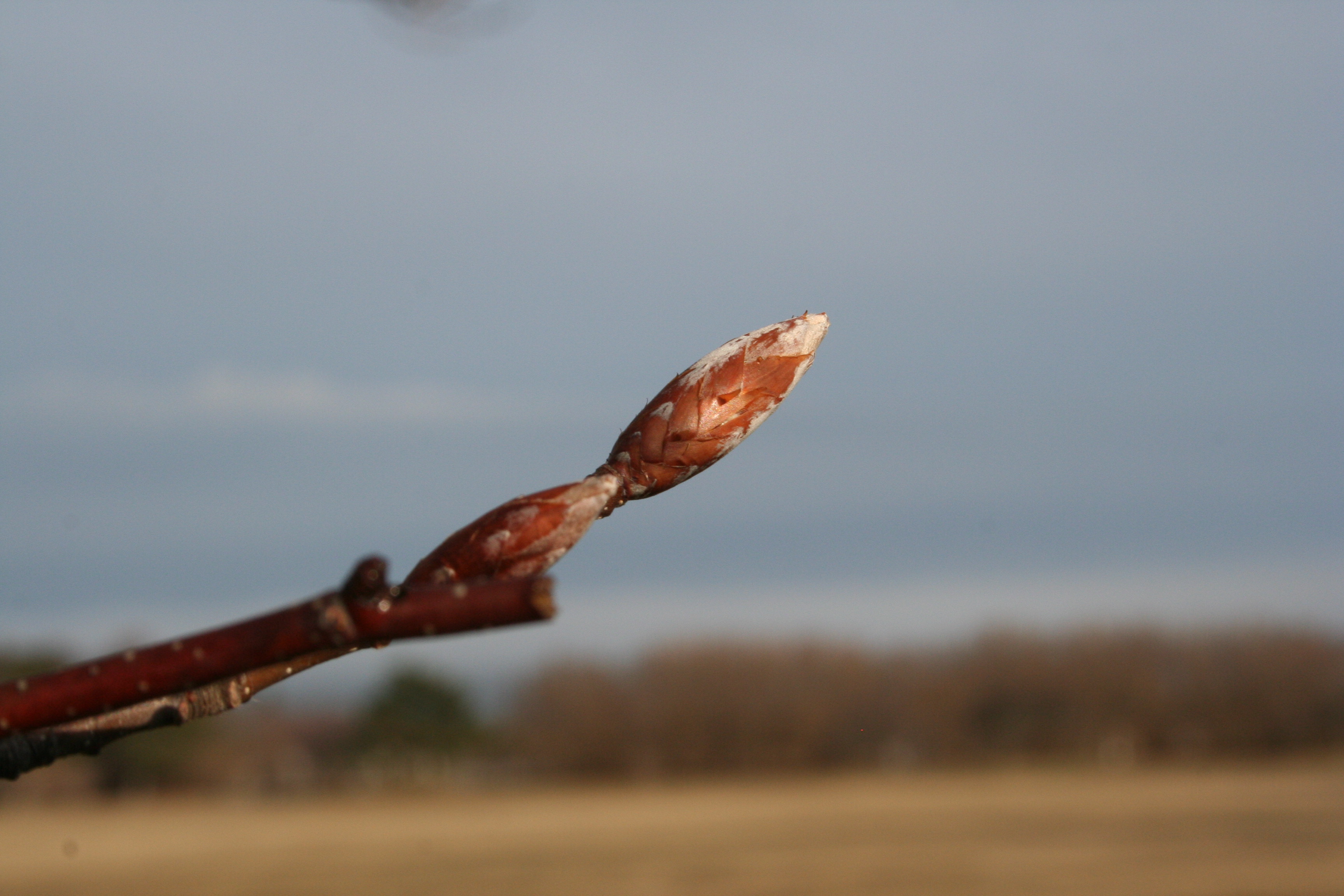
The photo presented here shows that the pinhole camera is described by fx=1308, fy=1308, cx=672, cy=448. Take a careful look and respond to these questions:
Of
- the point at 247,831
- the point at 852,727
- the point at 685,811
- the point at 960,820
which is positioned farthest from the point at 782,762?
the point at 247,831

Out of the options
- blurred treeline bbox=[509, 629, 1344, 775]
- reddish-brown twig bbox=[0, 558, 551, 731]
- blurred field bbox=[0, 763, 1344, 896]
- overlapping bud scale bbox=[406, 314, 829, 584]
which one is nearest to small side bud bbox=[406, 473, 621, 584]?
overlapping bud scale bbox=[406, 314, 829, 584]

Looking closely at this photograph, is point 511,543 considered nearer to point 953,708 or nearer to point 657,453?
point 657,453

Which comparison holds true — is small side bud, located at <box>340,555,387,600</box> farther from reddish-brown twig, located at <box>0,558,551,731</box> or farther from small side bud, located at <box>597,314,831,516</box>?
small side bud, located at <box>597,314,831,516</box>

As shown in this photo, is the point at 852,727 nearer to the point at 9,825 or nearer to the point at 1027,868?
the point at 1027,868

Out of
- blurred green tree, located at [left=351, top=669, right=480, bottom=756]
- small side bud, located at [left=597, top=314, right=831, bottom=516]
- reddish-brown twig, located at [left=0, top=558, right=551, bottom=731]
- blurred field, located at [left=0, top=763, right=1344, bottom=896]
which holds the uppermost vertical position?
small side bud, located at [left=597, top=314, right=831, bottom=516]

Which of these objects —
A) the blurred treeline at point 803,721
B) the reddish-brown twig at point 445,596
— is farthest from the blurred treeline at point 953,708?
the reddish-brown twig at point 445,596

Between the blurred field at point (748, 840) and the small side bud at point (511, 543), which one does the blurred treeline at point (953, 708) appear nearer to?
the blurred field at point (748, 840)
